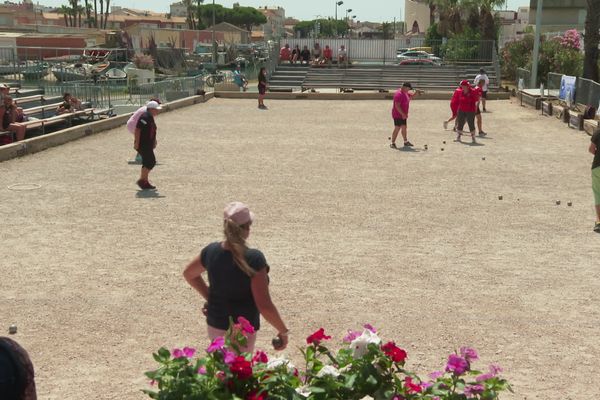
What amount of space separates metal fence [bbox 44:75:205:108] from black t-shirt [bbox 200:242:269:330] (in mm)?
20403

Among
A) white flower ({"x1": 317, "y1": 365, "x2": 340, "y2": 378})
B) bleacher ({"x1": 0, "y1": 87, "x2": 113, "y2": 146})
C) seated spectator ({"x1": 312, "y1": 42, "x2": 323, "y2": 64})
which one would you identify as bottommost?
bleacher ({"x1": 0, "y1": 87, "x2": 113, "y2": 146})

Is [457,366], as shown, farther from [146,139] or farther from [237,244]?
[146,139]

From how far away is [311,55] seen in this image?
45.4 m

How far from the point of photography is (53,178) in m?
13.6

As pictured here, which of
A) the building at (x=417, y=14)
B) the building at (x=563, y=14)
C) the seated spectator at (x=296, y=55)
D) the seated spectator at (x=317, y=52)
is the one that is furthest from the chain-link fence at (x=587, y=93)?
the building at (x=417, y=14)

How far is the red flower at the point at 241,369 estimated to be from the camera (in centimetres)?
327

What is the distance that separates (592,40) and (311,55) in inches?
753

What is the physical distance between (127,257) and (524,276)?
453cm

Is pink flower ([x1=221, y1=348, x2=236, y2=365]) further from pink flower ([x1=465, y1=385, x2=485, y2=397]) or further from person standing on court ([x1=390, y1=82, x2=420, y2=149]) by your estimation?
person standing on court ([x1=390, y1=82, x2=420, y2=149])

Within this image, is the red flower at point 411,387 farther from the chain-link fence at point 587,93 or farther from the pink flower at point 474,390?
the chain-link fence at point 587,93

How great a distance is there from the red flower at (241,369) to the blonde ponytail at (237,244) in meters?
1.17

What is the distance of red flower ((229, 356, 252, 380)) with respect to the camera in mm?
3271

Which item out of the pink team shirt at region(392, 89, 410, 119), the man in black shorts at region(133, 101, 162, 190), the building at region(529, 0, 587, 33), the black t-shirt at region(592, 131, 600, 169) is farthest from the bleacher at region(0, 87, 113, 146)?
the building at region(529, 0, 587, 33)

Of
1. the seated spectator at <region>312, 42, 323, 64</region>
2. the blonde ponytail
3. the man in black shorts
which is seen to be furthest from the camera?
the seated spectator at <region>312, 42, 323, 64</region>
